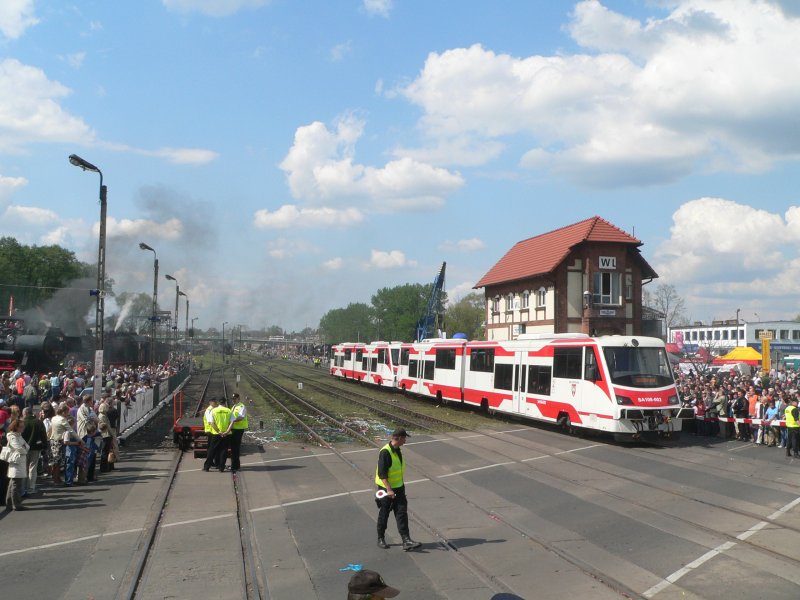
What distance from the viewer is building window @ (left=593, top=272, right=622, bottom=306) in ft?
138

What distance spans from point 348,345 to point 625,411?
40835mm

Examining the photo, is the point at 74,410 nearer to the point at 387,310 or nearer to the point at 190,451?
the point at 190,451

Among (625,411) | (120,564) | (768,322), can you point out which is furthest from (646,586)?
(768,322)

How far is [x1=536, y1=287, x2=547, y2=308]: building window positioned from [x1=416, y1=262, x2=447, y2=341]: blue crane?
29953 millimetres

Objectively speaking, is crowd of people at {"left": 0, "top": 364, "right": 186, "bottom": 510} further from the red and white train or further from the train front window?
the train front window

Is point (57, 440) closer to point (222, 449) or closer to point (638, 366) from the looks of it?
point (222, 449)

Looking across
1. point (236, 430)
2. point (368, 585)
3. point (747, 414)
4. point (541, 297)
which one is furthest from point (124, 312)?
point (368, 585)

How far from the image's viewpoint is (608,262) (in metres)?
42.0

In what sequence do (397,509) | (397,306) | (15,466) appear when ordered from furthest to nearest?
(397,306), (15,466), (397,509)

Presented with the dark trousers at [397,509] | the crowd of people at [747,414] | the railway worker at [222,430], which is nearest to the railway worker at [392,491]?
the dark trousers at [397,509]

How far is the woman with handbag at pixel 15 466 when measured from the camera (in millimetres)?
11617

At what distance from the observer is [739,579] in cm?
802

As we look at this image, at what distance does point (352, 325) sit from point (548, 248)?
4315 inches

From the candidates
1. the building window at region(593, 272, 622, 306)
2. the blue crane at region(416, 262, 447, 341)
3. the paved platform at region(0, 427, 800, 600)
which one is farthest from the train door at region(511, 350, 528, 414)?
the blue crane at region(416, 262, 447, 341)
